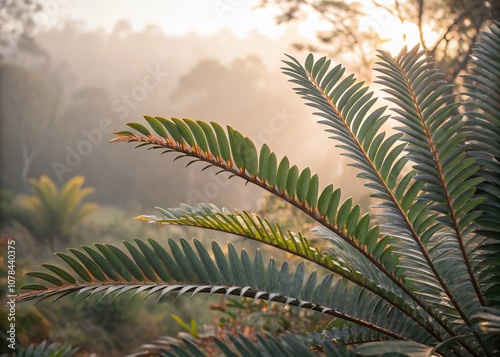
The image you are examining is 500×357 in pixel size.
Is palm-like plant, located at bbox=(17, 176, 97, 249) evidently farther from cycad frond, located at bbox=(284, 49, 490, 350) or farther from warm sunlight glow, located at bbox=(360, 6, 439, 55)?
cycad frond, located at bbox=(284, 49, 490, 350)

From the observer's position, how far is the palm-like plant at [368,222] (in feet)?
3.94

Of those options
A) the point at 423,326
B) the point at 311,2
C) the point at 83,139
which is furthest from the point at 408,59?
the point at 83,139

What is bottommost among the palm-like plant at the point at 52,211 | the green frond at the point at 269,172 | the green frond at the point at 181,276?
the green frond at the point at 181,276

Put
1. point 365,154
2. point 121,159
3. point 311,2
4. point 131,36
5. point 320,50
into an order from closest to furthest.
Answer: point 365,154, point 311,2, point 320,50, point 121,159, point 131,36

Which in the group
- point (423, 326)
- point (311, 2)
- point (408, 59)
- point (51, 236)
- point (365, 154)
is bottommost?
point (423, 326)

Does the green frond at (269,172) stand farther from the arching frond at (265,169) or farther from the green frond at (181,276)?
the green frond at (181,276)

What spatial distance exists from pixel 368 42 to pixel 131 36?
4391mm

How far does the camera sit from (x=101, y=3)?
793cm

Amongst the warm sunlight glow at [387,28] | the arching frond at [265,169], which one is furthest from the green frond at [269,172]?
the warm sunlight glow at [387,28]

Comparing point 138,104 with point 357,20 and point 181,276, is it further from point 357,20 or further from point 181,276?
point 181,276

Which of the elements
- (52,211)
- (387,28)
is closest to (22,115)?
(52,211)

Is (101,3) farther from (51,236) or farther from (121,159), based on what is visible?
(51,236)

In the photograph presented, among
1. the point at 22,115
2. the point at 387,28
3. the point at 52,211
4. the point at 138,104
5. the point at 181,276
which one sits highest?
the point at 138,104

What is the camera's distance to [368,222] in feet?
4.09
